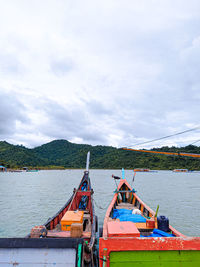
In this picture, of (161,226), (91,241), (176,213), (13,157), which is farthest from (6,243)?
(13,157)

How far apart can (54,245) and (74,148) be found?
534 ft

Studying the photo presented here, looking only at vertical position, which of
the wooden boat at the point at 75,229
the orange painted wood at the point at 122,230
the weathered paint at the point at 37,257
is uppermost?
the orange painted wood at the point at 122,230

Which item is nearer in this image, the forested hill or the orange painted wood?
the orange painted wood

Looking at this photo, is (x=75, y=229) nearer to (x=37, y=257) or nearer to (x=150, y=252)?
(x=37, y=257)

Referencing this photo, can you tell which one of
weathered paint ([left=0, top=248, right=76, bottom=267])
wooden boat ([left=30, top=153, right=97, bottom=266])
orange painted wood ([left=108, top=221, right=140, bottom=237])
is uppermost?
orange painted wood ([left=108, top=221, right=140, bottom=237])

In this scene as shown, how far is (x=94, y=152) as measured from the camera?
149750 millimetres

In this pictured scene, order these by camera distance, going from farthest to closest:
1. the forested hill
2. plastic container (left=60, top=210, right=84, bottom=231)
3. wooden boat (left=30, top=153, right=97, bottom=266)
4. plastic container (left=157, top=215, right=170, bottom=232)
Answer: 1. the forested hill
2. plastic container (left=60, top=210, right=84, bottom=231)
3. plastic container (left=157, top=215, right=170, bottom=232)
4. wooden boat (left=30, top=153, right=97, bottom=266)

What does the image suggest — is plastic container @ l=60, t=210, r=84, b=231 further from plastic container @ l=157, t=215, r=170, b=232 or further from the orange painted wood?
the orange painted wood

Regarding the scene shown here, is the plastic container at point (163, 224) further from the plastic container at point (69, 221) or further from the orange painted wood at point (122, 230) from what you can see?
the orange painted wood at point (122, 230)

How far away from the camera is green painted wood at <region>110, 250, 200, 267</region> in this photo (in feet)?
10.4

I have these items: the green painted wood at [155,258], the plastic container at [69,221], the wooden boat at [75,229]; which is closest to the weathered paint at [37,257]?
the wooden boat at [75,229]

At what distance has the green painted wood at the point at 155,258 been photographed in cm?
318

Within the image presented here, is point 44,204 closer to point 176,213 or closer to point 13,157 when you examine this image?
point 176,213

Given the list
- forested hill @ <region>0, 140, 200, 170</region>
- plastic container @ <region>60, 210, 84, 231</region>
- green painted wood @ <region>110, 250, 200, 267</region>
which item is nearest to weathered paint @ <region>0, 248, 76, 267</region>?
green painted wood @ <region>110, 250, 200, 267</region>
